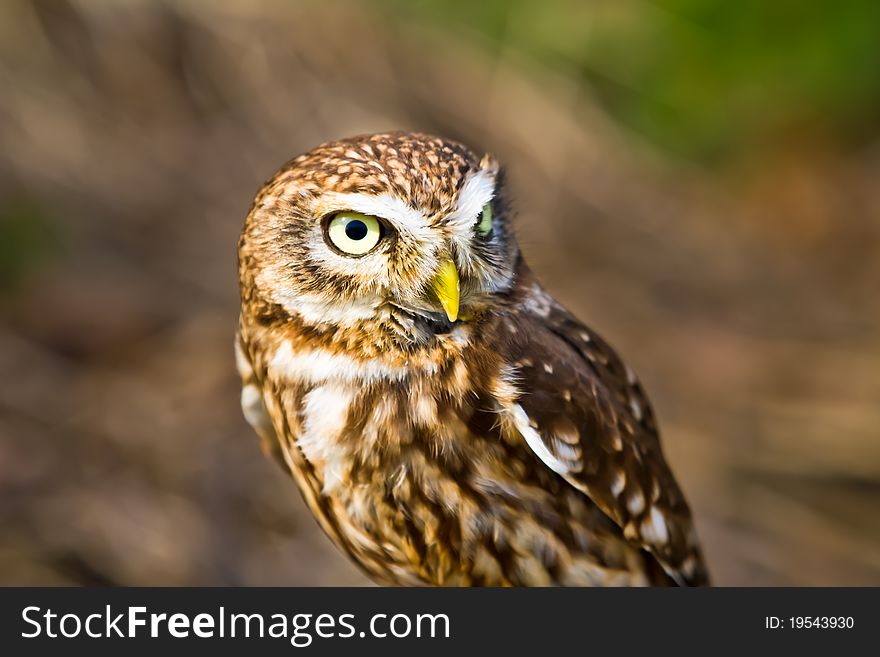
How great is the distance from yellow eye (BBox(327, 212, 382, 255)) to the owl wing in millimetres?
391

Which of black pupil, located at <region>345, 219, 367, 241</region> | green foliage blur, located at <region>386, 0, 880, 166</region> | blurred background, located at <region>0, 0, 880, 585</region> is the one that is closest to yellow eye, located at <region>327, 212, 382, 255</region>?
black pupil, located at <region>345, 219, 367, 241</region>

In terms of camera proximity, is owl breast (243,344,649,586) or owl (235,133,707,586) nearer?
owl (235,133,707,586)

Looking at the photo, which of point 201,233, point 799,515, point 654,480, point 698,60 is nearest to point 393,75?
point 201,233

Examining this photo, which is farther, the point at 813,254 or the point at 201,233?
the point at 813,254

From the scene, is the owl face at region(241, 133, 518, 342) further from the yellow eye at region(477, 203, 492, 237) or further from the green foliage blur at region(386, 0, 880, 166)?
the green foliage blur at region(386, 0, 880, 166)

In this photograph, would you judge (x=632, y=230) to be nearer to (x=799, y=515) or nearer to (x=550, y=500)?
(x=799, y=515)

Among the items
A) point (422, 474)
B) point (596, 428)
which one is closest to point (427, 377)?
point (422, 474)

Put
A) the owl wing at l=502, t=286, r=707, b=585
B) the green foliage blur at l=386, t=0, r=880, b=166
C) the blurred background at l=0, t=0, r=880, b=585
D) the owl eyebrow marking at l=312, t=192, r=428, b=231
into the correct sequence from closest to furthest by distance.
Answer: the owl eyebrow marking at l=312, t=192, r=428, b=231
the owl wing at l=502, t=286, r=707, b=585
the blurred background at l=0, t=0, r=880, b=585
the green foliage blur at l=386, t=0, r=880, b=166

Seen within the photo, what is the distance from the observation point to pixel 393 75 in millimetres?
5508

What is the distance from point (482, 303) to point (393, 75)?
3546 mm

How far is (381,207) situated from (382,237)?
65mm

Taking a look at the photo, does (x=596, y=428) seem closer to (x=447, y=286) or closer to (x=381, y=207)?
(x=447, y=286)

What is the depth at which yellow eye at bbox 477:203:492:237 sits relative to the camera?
2.15 meters

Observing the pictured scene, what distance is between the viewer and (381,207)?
2025mm
